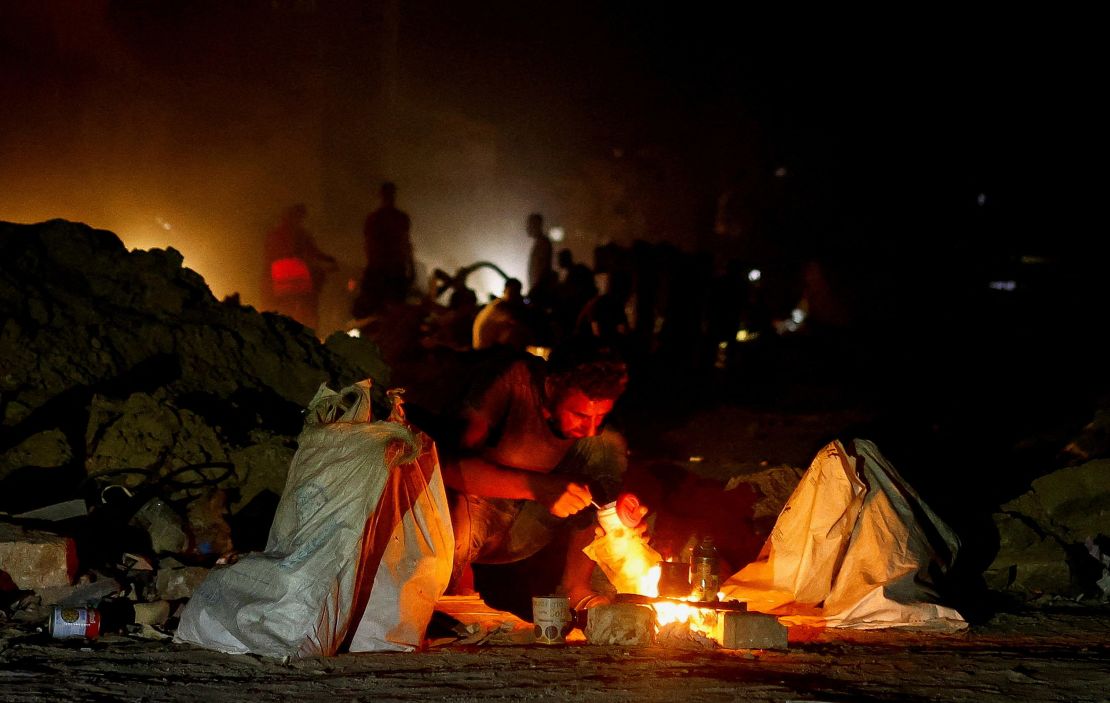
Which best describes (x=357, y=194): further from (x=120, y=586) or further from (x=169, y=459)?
(x=120, y=586)

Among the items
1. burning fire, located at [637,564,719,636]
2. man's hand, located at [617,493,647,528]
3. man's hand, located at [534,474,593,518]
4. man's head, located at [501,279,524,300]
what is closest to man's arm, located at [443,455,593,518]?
man's hand, located at [534,474,593,518]

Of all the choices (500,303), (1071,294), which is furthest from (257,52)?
(1071,294)

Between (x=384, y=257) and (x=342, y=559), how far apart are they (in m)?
8.71

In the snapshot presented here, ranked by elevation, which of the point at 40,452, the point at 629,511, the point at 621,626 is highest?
the point at 40,452

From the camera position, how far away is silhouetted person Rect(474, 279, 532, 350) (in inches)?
359

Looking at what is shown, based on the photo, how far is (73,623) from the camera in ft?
12.6

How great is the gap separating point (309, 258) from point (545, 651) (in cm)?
915

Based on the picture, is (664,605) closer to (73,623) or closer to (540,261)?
(73,623)

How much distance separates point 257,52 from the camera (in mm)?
14430

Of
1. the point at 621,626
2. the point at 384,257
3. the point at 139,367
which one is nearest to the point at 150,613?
the point at 621,626

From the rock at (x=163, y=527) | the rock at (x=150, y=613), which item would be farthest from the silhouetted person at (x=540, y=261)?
the rock at (x=150, y=613)

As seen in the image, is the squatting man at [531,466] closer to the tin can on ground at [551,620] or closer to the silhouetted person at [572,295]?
the tin can on ground at [551,620]

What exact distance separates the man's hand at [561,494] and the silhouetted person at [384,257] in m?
7.71

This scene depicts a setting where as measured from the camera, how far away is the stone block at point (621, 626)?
13.5 ft
